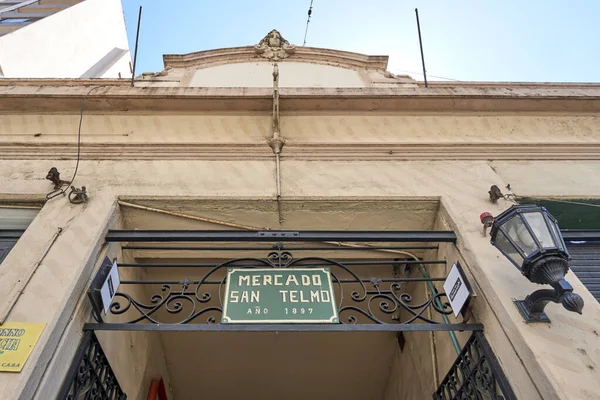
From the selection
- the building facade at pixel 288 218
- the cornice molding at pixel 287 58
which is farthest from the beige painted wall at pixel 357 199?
the cornice molding at pixel 287 58

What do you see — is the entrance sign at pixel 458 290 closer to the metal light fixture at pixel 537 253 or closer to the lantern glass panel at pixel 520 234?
the metal light fixture at pixel 537 253

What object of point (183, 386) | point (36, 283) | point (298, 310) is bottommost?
point (298, 310)

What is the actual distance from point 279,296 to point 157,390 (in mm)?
2536

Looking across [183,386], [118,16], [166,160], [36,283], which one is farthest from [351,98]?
[118,16]

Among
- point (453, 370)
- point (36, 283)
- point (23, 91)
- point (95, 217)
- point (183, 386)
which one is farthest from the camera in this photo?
point (183, 386)

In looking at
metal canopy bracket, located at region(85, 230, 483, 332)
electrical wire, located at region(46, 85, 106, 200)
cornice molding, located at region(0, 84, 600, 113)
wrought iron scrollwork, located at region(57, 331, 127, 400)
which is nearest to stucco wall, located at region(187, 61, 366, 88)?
cornice molding, located at region(0, 84, 600, 113)

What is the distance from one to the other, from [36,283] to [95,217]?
0.86 meters

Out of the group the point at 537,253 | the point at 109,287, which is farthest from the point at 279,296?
the point at 537,253

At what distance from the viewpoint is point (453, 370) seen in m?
3.62

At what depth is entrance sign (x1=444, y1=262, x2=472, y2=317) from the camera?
133 inches

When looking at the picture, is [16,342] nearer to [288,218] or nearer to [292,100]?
[288,218]

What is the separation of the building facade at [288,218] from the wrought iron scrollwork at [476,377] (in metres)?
0.02

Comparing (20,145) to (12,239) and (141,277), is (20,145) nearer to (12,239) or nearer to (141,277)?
(12,239)

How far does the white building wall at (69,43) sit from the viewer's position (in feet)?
41.9
